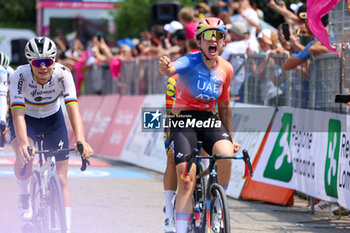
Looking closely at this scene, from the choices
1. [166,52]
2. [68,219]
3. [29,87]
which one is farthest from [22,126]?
[166,52]

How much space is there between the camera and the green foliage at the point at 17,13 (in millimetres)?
75250

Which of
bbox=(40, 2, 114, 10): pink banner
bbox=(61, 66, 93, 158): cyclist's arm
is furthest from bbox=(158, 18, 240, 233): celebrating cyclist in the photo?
bbox=(40, 2, 114, 10): pink banner

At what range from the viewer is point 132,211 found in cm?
998

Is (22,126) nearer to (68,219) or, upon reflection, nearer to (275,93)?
(68,219)

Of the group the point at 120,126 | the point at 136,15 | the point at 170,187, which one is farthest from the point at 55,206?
the point at 136,15

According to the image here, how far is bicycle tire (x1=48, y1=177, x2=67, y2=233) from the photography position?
22.9ft

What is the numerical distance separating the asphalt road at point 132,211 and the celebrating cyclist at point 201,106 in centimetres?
173

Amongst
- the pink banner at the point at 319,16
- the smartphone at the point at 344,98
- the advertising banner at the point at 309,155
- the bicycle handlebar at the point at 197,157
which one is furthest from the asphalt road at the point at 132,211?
the pink banner at the point at 319,16

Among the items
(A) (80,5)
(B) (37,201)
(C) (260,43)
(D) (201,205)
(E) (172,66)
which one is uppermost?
(A) (80,5)

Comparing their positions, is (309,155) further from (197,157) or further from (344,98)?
(197,157)

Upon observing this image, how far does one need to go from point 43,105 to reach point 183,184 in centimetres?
177

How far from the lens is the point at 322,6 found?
980cm

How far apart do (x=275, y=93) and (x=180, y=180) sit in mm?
5063

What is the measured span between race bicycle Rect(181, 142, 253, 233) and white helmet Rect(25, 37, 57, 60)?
157cm
